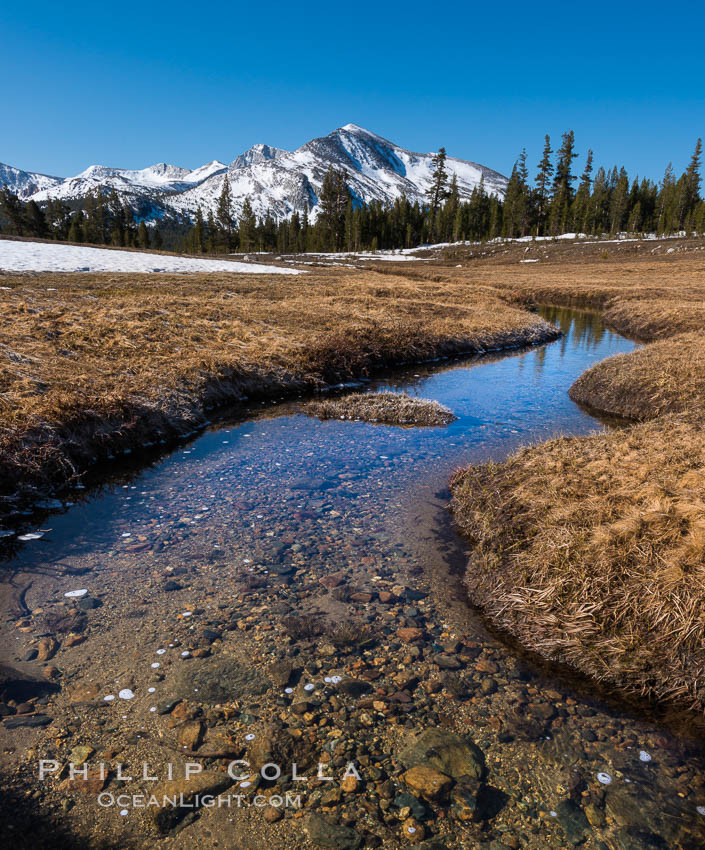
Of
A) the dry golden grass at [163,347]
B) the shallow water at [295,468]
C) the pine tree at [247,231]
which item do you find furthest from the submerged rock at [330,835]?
the pine tree at [247,231]

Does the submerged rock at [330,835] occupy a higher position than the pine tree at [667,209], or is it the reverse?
the pine tree at [667,209]

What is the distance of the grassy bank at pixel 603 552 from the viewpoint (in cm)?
523

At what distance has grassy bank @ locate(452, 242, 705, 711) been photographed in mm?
5234

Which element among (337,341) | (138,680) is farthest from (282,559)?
(337,341)

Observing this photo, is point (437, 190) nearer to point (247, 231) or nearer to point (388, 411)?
point (247, 231)

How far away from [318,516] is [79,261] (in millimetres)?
45355

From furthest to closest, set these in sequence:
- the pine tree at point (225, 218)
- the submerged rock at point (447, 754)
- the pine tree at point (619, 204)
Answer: the pine tree at point (225, 218), the pine tree at point (619, 204), the submerged rock at point (447, 754)

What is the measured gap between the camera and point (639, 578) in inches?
224

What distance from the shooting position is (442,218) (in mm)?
137125

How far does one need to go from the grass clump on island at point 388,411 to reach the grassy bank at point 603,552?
5.24m

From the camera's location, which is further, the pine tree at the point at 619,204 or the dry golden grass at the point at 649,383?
the pine tree at the point at 619,204

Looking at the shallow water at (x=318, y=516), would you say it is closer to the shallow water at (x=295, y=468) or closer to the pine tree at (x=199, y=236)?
the shallow water at (x=295, y=468)

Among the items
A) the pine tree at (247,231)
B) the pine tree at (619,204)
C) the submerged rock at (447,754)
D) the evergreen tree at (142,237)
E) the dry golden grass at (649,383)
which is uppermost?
the pine tree at (619,204)

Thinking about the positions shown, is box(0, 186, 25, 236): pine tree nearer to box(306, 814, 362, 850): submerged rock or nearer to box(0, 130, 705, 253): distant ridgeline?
box(0, 130, 705, 253): distant ridgeline
